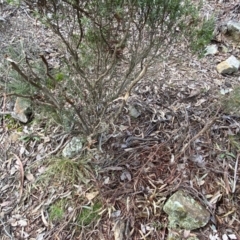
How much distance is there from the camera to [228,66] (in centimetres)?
286

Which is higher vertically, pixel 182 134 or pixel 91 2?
pixel 91 2

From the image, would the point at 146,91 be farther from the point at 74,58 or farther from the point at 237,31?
the point at 237,31

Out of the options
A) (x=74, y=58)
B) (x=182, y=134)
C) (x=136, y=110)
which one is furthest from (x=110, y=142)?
(x=74, y=58)

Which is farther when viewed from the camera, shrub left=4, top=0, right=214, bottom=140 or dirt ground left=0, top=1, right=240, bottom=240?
dirt ground left=0, top=1, right=240, bottom=240

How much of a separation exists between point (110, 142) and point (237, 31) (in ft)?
5.92

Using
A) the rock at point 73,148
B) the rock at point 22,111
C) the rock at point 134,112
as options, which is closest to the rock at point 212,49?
the rock at point 134,112

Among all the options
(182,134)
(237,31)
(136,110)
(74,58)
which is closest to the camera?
(74,58)

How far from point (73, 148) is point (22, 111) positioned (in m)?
0.60

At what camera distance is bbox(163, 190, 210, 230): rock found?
1943 millimetres

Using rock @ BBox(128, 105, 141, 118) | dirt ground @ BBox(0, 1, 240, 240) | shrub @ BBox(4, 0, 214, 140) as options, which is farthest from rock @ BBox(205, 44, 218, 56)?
rock @ BBox(128, 105, 141, 118)

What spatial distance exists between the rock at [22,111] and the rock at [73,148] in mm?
502

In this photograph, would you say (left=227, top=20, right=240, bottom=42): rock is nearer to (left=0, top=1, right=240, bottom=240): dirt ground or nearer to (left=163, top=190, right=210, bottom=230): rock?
(left=0, top=1, right=240, bottom=240): dirt ground

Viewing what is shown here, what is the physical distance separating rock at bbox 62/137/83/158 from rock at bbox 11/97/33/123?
0.50 meters

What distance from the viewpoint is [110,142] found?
2.33 m
